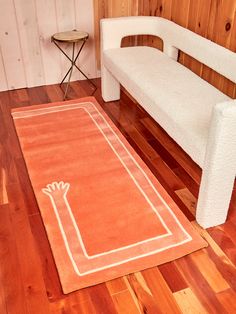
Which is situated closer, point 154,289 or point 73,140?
point 154,289

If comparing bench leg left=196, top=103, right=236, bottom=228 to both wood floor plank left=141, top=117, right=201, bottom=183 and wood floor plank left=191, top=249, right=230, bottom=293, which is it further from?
wood floor plank left=141, top=117, right=201, bottom=183

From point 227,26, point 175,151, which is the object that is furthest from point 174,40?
point 175,151

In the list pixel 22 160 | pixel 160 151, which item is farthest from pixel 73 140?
pixel 160 151

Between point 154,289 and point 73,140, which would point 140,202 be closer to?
point 154,289

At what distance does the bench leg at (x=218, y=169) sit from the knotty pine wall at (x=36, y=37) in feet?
6.84

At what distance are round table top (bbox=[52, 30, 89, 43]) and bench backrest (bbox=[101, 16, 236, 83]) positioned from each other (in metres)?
0.26

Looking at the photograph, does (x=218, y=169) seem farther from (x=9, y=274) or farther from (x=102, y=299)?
(x=9, y=274)

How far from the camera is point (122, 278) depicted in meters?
1.50

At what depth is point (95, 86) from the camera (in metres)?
3.24

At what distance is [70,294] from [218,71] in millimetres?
A: 1489

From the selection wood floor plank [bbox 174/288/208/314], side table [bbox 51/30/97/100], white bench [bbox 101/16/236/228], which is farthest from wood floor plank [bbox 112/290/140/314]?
side table [bbox 51/30/97/100]

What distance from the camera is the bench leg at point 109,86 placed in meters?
2.83

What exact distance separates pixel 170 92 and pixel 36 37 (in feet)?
5.15

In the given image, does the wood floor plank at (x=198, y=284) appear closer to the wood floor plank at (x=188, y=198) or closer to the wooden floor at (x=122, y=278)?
the wooden floor at (x=122, y=278)
